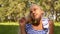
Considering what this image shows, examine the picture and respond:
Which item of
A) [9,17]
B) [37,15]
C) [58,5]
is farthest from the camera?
[9,17]

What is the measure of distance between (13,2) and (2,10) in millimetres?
1546

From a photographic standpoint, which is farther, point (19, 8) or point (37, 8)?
point (19, 8)

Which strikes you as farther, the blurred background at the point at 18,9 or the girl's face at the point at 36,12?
the blurred background at the point at 18,9

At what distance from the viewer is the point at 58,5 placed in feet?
81.2

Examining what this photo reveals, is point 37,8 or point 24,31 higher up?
point 37,8

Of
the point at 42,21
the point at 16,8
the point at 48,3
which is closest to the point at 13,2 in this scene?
the point at 16,8

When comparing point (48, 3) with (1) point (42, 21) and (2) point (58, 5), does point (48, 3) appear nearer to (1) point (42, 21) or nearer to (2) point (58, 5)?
(2) point (58, 5)

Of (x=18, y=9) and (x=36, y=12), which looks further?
(x=18, y=9)

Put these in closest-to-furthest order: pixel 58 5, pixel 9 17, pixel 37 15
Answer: pixel 37 15 → pixel 58 5 → pixel 9 17

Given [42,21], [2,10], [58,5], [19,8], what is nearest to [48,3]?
[58,5]

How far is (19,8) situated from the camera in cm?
2552

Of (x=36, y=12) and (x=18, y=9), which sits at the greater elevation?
(x=36, y=12)

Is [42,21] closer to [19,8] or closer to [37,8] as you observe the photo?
[37,8]

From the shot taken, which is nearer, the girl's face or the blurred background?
the girl's face
